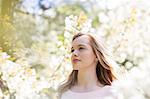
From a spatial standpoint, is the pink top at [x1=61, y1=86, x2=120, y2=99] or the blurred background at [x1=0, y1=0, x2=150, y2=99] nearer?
the pink top at [x1=61, y1=86, x2=120, y2=99]

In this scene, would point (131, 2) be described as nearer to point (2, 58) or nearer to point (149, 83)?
point (2, 58)

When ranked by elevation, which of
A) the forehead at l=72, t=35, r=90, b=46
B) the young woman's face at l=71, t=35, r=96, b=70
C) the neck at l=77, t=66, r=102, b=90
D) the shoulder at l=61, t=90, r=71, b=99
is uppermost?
the forehead at l=72, t=35, r=90, b=46

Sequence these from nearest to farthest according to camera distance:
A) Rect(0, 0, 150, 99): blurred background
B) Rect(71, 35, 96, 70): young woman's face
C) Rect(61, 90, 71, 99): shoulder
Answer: Rect(71, 35, 96, 70): young woman's face, Rect(61, 90, 71, 99): shoulder, Rect(0, 0, 150, 99): blurred background

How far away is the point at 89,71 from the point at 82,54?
10 centimetres

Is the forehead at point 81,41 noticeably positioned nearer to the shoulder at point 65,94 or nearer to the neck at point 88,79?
the neck at point 88,79

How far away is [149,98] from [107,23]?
2.49 metres

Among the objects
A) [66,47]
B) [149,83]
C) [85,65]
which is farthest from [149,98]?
[66,47]

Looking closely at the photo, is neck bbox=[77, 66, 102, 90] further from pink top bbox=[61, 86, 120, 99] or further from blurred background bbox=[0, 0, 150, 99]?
blurred background bbox=[0, 0, 150, 99]

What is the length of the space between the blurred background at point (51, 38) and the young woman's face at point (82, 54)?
73 cm

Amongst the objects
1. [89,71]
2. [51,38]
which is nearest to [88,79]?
[89,71]

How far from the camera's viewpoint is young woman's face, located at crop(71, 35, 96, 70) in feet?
5.47

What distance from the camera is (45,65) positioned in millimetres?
3240

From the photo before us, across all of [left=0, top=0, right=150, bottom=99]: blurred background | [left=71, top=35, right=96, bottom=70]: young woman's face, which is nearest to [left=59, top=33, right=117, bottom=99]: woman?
[left=71, top=35, right=96, bottom=70]: young woman's face

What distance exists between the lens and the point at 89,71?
1743mm
